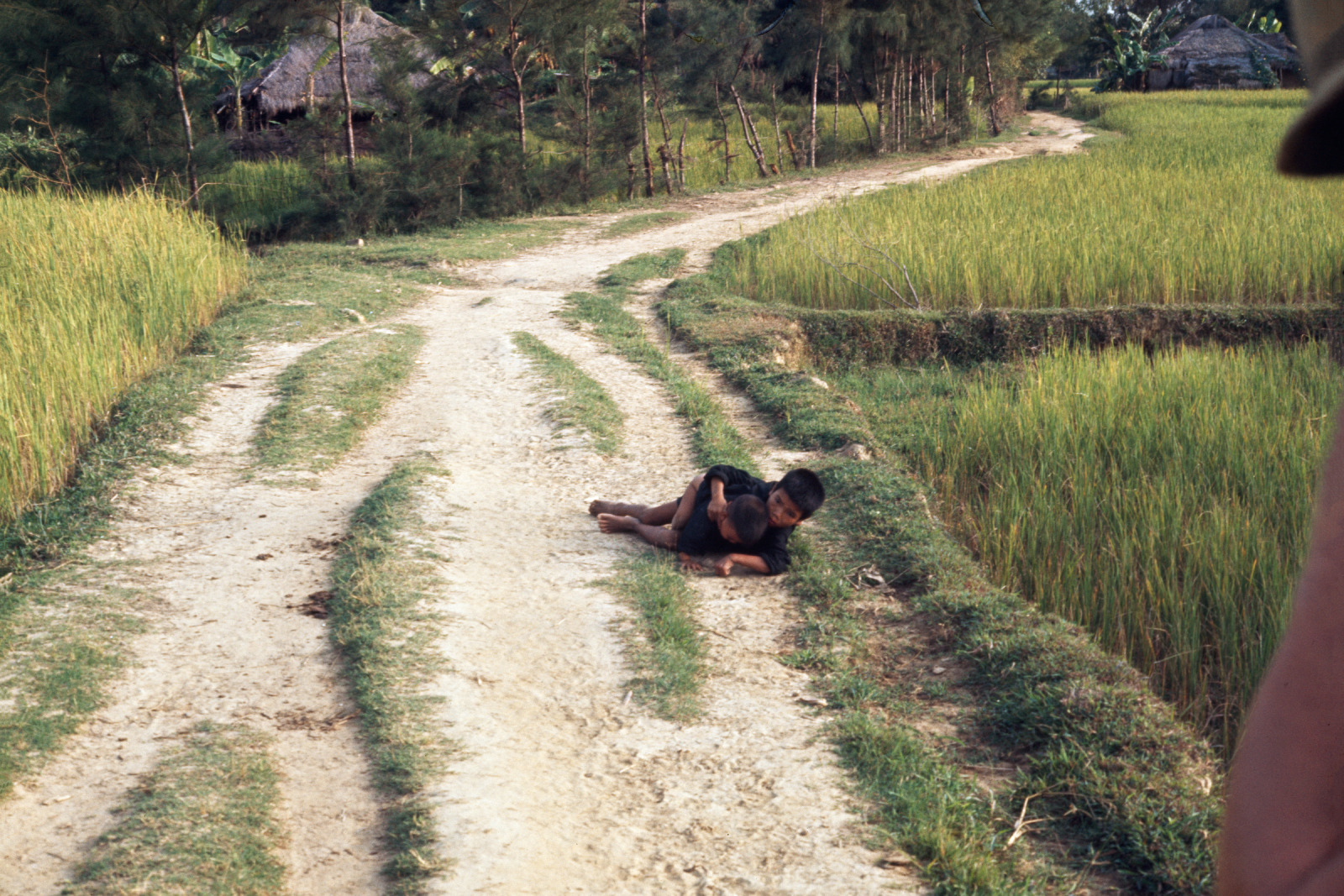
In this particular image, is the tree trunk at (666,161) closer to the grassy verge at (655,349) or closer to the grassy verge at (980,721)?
the grassy verge at (655,349)

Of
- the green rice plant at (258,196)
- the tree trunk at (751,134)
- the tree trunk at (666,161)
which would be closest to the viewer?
the green rice plant at (258,196)

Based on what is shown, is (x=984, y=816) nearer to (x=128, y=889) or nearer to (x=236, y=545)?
(x=128, y=889)

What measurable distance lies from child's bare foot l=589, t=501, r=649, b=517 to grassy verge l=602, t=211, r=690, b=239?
8.45 meters

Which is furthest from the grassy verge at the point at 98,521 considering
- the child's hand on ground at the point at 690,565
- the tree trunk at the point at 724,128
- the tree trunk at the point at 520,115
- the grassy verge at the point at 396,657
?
the tree trunk at the point at 724,128

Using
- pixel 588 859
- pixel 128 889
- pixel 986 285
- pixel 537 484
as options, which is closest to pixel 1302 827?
pixel 588 859

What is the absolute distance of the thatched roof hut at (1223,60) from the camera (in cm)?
3628

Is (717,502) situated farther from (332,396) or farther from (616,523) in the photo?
(332,396)

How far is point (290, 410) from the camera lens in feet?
19.2

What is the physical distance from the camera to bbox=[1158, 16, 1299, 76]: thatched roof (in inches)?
1436

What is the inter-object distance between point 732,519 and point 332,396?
10.1ft

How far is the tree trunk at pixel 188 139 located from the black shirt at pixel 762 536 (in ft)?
34.1

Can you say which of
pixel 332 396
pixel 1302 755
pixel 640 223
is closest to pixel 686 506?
pixel 332 396

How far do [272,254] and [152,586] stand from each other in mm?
8407

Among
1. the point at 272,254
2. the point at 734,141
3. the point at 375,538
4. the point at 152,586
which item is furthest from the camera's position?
the point at 734,141
